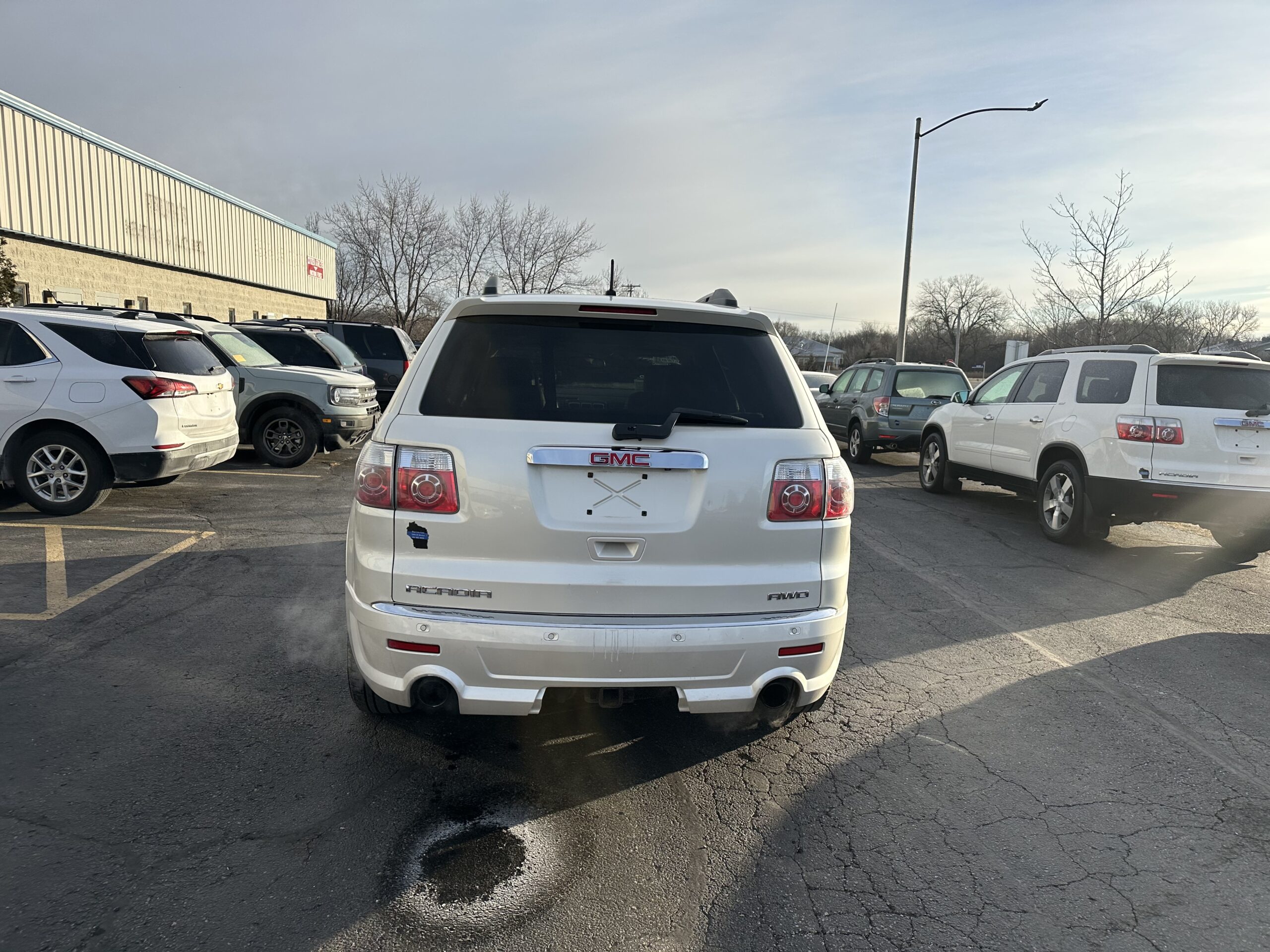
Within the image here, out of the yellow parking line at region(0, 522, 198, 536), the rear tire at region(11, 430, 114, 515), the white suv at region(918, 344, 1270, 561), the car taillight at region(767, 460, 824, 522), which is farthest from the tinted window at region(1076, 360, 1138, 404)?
the rear tire at region(11, 430, 114, 515)

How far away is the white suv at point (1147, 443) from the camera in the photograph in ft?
23.1

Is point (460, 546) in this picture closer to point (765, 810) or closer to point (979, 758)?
point (765, 810)

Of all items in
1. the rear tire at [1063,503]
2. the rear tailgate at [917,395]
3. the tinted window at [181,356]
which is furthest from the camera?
the rear tailgate at [917,395]

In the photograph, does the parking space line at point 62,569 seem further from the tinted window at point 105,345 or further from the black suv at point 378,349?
the black suv at point 378,349

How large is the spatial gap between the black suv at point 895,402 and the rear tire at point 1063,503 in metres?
4.55

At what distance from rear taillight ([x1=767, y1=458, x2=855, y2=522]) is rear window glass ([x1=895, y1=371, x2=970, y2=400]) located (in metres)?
11.1

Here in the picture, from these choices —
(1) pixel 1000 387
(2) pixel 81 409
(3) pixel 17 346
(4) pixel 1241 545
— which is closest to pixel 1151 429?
(4) pixel 1241 545

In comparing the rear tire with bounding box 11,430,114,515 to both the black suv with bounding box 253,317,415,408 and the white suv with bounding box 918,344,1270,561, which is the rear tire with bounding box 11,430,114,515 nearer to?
the black suv with bounding box 253,317,415,408

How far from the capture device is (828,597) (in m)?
3.20

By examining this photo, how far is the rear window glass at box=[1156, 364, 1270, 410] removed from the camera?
7.24 meters

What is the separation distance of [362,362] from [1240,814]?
1566cm

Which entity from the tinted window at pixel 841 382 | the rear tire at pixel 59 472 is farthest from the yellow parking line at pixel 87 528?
the tinted window at pixel 841 382

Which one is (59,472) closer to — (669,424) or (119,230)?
(669,424)

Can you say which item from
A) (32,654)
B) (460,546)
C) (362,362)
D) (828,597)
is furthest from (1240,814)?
(362,362)
